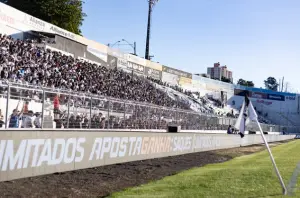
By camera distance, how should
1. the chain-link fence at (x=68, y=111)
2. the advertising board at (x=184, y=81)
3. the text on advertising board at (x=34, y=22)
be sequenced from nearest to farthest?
the chain-link fence at (x=68, y=111), the text on advertising board at (x=34, y=22), the advertising board at (x=184, y=81)

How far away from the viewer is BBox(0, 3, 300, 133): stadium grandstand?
11.6m

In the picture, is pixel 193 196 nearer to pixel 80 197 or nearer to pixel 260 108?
pixel 80 197

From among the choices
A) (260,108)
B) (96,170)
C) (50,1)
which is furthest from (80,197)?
(260,108)

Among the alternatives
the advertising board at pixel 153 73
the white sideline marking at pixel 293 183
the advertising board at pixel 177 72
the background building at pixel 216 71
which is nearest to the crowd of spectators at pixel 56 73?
the white sideline marking at pixel 293 183

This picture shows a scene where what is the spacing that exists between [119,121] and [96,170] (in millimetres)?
3330

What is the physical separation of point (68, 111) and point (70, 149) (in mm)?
1170

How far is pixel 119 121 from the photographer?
16.8 metres

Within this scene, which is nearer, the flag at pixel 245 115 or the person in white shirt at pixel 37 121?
the flag at pixel 245 115

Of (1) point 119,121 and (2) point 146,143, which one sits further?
(2) point 146,143

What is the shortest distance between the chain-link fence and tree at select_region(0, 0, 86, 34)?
1210 inches

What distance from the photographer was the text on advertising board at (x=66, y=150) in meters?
10.5

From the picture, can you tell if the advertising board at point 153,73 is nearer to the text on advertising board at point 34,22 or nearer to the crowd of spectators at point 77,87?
the crowd of spectators at point 77,87

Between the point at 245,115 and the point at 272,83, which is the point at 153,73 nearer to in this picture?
the point at 245,115

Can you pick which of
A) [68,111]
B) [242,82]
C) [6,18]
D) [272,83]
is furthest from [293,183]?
[272,83]
